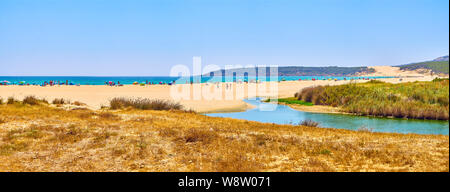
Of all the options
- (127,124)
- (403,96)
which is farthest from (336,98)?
(127,124)

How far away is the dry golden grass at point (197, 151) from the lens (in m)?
7.45

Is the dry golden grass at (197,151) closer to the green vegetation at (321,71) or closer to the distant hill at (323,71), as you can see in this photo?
the distant hill at (323,71)

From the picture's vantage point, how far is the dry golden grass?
745cm

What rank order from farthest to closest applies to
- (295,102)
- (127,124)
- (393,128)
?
(295,102) → (393,128) → (127,124)

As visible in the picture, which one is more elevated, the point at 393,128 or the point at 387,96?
the point at 387,96

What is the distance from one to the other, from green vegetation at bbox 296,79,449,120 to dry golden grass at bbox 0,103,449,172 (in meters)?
7.15

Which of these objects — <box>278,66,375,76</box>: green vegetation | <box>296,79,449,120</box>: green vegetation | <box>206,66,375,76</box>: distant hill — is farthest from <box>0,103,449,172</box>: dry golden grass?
<box>278,66,375,76</box>: green vegetation

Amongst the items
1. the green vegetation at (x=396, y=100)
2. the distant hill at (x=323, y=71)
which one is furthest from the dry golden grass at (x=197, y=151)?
the distant hill at (x=323, y=71)

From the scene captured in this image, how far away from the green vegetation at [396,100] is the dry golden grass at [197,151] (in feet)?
23.5

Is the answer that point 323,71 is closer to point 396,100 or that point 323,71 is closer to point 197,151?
point 396,100
